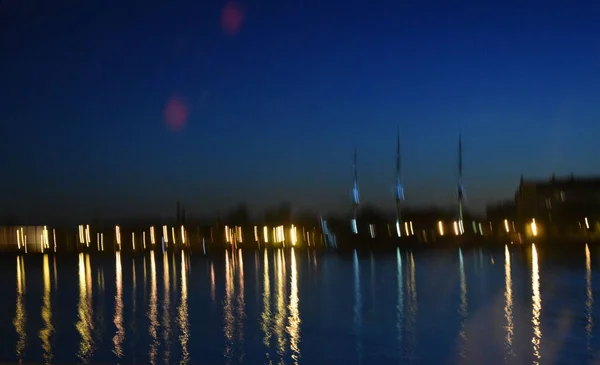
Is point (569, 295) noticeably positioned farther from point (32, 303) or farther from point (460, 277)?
point (32, 303)

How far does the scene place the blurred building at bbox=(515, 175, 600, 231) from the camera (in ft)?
239

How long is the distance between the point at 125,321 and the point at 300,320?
10.9 feet

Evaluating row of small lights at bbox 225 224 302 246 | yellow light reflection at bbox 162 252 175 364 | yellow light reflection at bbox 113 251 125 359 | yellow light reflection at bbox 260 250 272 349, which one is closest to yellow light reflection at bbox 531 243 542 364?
yellow light reflection at bbox 260 250 272 349

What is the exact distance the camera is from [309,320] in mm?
14742

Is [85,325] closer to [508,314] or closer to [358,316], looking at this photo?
[358,316]

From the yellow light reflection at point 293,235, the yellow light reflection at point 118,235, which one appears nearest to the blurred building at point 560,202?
the yellow light reflection at point 293,235

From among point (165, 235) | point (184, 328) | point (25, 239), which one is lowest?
point (184, 328)

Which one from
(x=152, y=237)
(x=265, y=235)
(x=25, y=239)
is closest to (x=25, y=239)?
(x=25, y=239)

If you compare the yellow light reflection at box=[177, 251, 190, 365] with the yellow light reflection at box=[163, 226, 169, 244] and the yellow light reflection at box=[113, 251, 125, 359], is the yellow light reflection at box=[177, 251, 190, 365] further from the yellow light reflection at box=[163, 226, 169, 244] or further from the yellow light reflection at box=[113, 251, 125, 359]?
the yellow light reflection at box=[163, 226, 169, 244]

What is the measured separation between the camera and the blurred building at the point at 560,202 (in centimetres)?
7294

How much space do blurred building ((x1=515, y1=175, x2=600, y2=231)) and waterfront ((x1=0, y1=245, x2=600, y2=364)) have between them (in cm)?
5023

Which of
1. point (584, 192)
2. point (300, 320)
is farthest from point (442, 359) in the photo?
point (584, 192)

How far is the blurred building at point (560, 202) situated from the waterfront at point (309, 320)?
50.2 m

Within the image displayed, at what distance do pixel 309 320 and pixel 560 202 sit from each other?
6818cm
